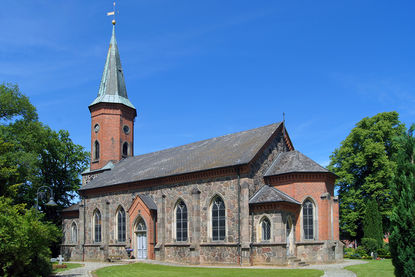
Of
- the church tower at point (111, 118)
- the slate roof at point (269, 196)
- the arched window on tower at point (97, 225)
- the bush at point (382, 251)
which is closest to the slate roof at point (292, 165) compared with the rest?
the slate roof at point (269, 196)

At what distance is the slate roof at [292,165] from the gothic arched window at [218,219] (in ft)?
12.9

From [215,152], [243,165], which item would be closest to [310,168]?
[243,165]

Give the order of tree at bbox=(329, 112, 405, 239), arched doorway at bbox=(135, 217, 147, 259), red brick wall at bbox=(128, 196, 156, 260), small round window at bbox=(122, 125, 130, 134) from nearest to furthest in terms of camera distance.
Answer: red brick wall at bbox=(128, 196, 156, 260)
arched doorway at bbox=(135, 217, 147, 259)
tree at bbox=(329, 112, 405, 239)
small round window at bbox=(122, 125, 130, 134)

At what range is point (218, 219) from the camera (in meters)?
27.8

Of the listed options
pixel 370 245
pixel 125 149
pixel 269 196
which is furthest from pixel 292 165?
pixel 125 149

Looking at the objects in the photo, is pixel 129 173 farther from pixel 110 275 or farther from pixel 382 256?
pixel 382 256

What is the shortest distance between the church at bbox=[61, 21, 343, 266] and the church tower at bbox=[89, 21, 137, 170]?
4350 millimetres

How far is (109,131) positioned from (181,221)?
16.6 metres

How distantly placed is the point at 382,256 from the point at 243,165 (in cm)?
1578

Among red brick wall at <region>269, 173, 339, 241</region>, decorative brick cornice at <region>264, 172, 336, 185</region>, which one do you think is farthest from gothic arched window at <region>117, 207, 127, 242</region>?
decorative brick cornice at <region>264, 172, 336, 185</region>

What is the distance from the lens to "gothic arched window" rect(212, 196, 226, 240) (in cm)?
2742

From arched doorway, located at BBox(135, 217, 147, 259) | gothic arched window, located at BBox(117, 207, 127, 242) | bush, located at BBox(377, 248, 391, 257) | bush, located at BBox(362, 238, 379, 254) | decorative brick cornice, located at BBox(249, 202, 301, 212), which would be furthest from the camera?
gothic arched window, located at BBox(117, 207, 127, 242)

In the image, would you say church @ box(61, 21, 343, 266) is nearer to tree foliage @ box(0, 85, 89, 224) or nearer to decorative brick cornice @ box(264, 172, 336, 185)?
decorative brick cornice @ box(264, 172, 336, 185)

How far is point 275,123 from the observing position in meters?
31.2
